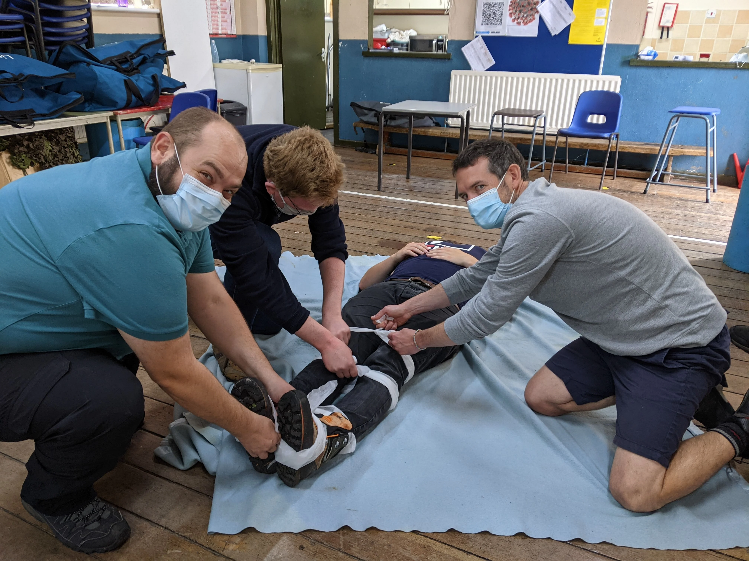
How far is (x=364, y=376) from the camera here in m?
1.71

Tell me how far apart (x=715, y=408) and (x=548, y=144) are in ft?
14.5

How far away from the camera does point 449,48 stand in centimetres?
580

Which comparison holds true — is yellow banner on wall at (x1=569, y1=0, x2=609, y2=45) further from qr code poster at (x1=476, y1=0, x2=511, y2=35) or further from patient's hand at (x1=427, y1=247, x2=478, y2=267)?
patient's hand at (x1=427, y1=247, x2=478, y2=267)

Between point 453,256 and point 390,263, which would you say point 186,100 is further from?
point 453,256

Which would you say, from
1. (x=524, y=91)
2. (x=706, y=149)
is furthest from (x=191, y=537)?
(x=524, y=91)

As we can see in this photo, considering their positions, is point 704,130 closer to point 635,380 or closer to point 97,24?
point 635,380

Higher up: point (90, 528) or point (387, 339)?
point (387, 339)

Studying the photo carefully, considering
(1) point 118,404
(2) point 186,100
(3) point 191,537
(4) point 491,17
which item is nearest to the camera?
(1) point 118,404

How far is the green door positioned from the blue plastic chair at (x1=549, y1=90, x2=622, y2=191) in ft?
11.5

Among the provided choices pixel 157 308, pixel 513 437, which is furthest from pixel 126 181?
Answer: pixel 513 437

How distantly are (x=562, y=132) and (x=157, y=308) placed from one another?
458cm

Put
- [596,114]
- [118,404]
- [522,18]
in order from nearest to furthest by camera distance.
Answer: [118,404] < [596,114] < [522,18]

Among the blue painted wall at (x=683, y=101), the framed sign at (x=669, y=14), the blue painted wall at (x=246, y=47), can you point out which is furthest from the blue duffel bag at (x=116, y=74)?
the framed sign at (x=669, y=14)

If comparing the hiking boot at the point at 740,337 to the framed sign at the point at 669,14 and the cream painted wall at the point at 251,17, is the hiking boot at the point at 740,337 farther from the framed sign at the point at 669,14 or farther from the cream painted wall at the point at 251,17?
the cream painted wall at the point at 251,17
